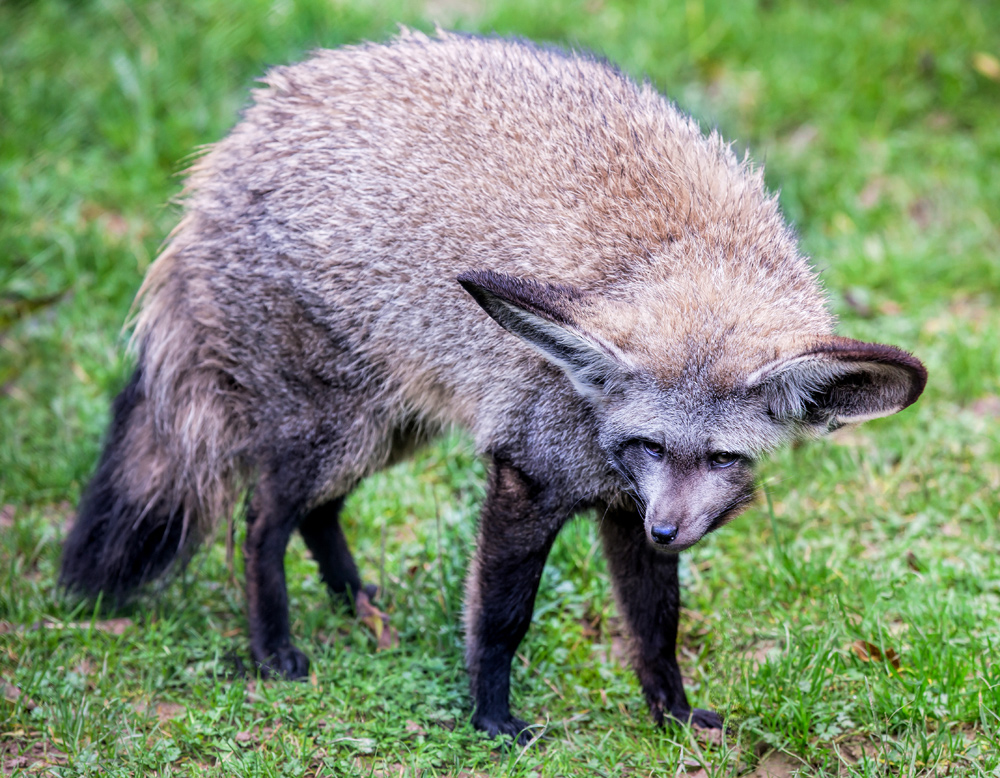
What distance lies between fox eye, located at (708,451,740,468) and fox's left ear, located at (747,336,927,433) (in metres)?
0.20

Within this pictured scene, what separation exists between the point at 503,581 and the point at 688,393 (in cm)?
107

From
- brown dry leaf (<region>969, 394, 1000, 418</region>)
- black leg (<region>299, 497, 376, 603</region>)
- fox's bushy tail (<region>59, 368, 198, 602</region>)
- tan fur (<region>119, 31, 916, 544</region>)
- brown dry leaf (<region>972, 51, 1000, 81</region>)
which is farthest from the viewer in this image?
brown dry leaf (<region>972, 51, 1000, 81</region>)

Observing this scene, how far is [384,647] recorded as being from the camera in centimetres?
445

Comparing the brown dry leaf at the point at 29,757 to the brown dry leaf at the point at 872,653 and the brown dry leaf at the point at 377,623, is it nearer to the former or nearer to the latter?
the brown dry leaf at the point at 377,623

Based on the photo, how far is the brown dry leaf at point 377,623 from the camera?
4.46 m

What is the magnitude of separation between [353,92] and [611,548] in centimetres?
217

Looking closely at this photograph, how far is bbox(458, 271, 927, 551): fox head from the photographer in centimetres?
330

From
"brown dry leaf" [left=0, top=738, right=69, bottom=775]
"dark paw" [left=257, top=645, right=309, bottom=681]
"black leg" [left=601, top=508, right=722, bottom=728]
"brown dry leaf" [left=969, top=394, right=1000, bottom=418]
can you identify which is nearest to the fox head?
"black leg" [left=601, top=508, right=722, bottom=728]

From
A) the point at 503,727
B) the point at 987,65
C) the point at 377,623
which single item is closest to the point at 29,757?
the point at 377,623

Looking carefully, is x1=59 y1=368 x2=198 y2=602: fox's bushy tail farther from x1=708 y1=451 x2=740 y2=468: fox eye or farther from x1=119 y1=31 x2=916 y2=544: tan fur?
x1=708 y1=451 x2=740 y2=468: fox eye

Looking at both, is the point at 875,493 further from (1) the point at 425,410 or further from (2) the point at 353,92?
(2) the point at 353,92

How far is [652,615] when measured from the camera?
4082mm

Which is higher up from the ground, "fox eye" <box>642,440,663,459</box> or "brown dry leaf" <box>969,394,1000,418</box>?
"fox eye" <box>642,440,663,459</box>

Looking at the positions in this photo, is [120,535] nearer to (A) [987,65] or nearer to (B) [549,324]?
(B) [549,324]
